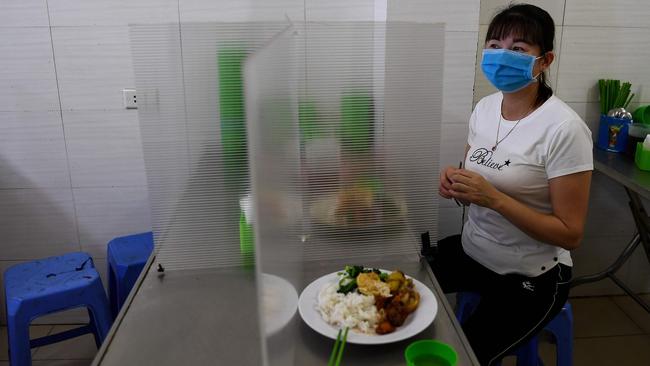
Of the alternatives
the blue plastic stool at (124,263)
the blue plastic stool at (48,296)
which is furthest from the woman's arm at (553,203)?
the blue plastic stool at (48,296)

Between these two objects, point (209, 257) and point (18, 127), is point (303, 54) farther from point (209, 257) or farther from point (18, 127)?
point (18, 127)

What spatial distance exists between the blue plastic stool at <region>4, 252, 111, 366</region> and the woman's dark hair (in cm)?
150

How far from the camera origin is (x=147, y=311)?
1092mm

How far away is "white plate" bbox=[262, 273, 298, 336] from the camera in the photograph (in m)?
0.55

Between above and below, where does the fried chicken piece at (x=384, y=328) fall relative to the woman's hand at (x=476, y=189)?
below

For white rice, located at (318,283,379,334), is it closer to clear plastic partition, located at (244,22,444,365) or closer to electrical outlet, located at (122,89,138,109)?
clear plastic partition, located at (244,22,444,365)

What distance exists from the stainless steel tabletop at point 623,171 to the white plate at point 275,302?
1.43m

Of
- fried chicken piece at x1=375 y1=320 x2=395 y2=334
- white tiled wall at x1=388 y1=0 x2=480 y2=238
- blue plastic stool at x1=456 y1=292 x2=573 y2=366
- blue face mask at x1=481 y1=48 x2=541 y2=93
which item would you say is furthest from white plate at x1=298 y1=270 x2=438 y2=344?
white tiled wall at x1=388 y1=0 x2=480 y2=238

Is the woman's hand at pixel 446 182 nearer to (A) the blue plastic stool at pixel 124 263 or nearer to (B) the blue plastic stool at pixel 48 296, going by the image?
(A) the blue plastic stool at pixel 124 263

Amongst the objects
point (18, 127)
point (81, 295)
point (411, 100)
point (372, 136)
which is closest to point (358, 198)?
point (372, 136)

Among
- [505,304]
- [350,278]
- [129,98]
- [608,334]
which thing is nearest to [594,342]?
[608,334]

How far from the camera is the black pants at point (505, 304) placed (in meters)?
1.25

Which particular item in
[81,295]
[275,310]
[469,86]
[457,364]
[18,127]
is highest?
[469,86]

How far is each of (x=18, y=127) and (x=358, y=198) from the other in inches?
60.1
